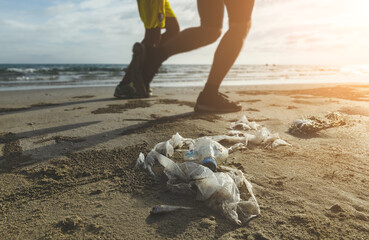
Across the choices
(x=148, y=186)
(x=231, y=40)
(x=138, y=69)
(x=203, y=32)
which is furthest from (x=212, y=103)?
(x=148, y=186)

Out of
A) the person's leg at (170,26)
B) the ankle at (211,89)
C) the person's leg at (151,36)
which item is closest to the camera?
the ankle at (211,89)

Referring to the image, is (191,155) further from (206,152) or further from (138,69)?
(138,69)

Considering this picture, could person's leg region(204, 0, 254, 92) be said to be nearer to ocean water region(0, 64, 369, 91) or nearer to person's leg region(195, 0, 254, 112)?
person's leg region(195, 0, 254, 112)

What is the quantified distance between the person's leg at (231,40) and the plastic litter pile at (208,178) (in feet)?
3.93

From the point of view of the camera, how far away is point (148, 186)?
1.17 meters

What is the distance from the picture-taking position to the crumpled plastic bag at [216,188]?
0.96 metres

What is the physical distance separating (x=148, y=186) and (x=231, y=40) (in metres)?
1.93

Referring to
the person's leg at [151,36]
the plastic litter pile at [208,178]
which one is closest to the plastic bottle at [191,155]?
the plastic litter pile at [208,178]

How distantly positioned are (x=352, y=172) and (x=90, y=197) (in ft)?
4.05

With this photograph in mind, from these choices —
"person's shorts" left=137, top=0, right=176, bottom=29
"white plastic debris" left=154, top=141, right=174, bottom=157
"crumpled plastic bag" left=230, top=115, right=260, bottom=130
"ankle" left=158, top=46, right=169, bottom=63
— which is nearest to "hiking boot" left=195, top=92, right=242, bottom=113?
"crumpled plastic bag" left=230, top=115, right=260, bottom=130

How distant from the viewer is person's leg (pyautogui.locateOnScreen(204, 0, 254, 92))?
2555mm

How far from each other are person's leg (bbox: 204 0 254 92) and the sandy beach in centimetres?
76

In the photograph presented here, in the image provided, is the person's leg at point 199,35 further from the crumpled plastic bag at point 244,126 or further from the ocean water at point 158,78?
the ocean water at point 158,78

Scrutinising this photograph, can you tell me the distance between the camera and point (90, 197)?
108 centimetres
